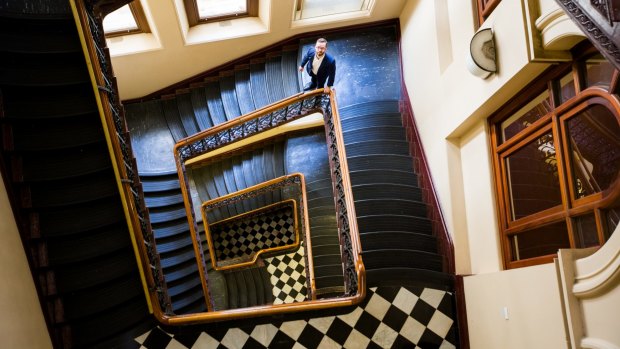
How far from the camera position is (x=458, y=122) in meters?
4.48

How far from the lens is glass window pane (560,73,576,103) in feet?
10.4

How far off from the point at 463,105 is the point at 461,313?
2.02 meters

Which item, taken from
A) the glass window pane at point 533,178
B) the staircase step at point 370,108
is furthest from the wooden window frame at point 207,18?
the glass window pane at point 533,178

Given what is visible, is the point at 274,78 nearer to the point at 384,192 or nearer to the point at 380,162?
the point at 380,162

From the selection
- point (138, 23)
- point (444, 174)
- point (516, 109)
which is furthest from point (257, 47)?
point (516, 109)

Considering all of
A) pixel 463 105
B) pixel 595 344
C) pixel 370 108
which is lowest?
pixel 595 344

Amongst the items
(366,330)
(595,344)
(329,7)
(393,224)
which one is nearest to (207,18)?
(329,7)

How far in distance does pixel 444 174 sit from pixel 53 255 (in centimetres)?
382

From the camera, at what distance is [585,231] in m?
3.00

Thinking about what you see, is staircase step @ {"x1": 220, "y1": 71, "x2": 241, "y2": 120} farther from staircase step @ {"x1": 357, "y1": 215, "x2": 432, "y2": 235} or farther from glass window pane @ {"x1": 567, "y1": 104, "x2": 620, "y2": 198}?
glass window pane @ {"x1": 567, "y1": 104, "x2": 620, "y2": 198}

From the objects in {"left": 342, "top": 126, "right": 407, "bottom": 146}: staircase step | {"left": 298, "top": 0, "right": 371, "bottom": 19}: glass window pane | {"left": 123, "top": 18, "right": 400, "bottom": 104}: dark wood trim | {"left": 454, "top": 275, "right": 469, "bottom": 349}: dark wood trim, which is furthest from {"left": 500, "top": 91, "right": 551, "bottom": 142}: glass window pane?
{"left": 298, "top": 0, "right": 371, "bottom": 19}: glass window pane

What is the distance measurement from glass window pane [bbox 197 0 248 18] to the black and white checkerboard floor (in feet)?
15.3

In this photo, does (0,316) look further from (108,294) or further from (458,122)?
(458,122)

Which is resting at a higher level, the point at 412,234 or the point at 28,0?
the point at 28,0
